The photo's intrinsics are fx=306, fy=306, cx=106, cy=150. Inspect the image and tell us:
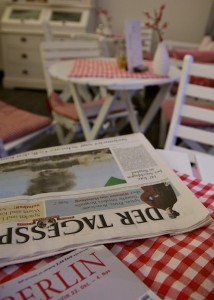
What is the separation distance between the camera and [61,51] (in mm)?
2055

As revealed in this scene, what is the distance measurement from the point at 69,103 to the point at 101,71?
443 millimetres

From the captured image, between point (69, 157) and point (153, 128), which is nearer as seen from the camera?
point (69, 157)

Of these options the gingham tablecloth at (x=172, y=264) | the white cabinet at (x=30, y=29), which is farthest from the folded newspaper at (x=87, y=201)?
the white cabinet at (x=30, y=29)

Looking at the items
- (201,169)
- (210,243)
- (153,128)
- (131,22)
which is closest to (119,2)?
(153,128)

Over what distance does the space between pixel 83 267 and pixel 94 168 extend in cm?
23

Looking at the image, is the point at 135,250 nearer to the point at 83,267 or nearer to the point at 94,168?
the point at 83,267

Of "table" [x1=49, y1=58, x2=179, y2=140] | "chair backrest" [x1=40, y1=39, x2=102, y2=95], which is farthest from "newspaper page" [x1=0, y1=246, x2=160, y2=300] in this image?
"chair backrest" [x1=40, y1=39, x2=102, y2=95]

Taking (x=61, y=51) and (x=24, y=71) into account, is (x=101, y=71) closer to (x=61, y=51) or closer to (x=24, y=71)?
(x=61, y=51)

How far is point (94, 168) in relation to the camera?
567mm

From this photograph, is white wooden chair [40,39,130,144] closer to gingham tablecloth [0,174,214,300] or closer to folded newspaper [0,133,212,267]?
folded newspaper [0,133,212,267]

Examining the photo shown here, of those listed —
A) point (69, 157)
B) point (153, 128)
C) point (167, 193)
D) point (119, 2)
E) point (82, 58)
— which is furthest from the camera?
point (119, 2)

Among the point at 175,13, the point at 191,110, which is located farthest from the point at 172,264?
the point at 175,13

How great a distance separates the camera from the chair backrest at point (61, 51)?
6.41 feet

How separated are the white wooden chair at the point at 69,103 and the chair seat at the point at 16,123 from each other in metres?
0.22
